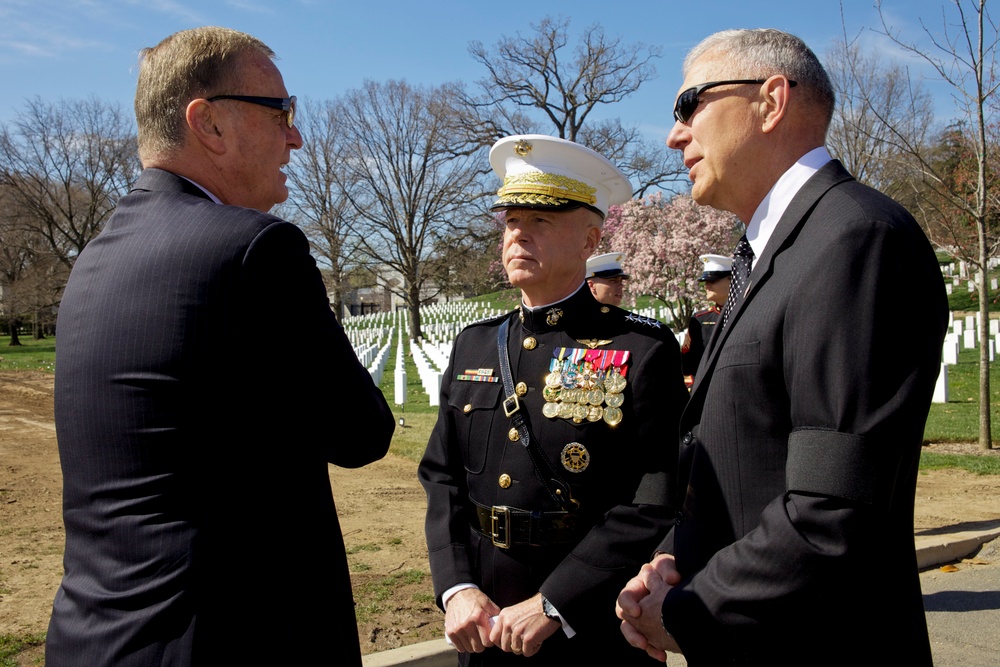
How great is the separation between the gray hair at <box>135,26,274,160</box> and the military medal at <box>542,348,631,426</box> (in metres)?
1.55

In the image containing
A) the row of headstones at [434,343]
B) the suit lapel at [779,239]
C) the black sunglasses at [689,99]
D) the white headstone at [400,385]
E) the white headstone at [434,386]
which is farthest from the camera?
the white headstone at [434,386]

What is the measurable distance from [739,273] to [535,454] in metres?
1.03

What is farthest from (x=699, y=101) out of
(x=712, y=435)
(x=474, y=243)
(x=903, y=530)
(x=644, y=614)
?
(x=474, y=243)

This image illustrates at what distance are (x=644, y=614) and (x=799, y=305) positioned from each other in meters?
0.88

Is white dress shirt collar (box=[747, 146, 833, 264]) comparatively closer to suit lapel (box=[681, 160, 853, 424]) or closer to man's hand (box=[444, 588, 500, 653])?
suit lapel (box=[681, 160, 853, 424])

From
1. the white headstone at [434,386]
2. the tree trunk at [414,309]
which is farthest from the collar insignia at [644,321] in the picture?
the tree trunk at [414,309]

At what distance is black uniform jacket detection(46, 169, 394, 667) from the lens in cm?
151

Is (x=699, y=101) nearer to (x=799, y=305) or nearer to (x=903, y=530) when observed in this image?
(x=799, y=305)

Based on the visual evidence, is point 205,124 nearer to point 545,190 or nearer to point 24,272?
point 545,190

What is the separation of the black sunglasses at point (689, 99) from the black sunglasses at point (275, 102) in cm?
103

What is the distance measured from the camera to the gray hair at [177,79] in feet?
5.99

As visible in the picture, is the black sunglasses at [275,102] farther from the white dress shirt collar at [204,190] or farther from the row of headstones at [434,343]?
the row of headstones at [434,343]

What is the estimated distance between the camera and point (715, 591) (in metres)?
1.68

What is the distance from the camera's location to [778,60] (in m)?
1.97
